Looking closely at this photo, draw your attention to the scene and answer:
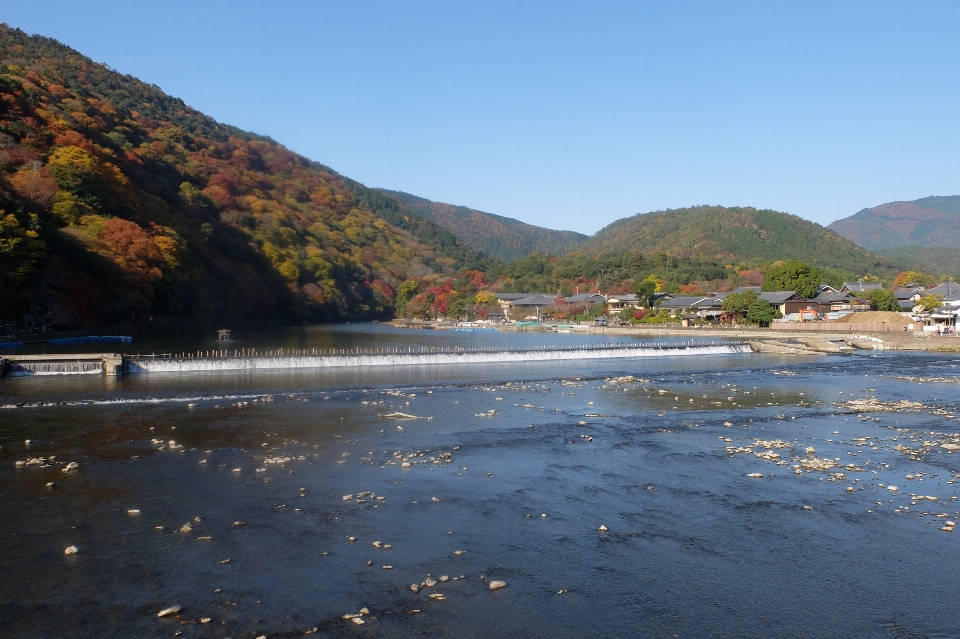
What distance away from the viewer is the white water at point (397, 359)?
24672 mm

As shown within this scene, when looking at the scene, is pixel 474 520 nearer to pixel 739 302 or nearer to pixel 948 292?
pixel 739 302

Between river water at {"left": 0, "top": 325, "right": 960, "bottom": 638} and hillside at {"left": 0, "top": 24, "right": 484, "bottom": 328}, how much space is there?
18960 millimetres

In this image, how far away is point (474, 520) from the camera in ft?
30.5

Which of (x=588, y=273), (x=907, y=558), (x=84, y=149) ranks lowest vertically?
(x=907, y=558)

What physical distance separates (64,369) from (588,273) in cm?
6995

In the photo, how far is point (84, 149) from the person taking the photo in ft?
137

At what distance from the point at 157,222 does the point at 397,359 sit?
88.9 feet

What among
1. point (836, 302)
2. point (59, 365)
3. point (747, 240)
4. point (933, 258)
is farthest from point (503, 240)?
point (59, 365)

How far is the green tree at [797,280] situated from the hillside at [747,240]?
36295 mm

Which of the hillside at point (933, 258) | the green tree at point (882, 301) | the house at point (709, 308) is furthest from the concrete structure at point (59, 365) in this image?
the hillside at point (933, 258)

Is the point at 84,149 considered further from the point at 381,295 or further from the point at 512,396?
the point at 381,295

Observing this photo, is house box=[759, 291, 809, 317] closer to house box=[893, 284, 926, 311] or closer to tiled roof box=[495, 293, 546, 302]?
house box=[893, 284, 926, 311]

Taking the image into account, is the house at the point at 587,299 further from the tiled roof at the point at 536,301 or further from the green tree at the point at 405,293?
the green tree at the point at 405,293

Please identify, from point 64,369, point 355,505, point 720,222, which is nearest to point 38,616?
point 355,505
